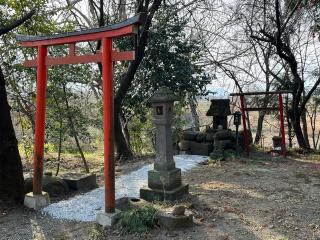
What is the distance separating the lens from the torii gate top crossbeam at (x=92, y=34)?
497cm

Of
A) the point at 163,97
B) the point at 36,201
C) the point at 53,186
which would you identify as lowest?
the point at 36,201

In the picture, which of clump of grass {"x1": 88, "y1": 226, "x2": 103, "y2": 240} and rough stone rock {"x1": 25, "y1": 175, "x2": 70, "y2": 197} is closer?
clump of grass {"x1": 88, "y1": 226, "x2": 103, "y2": 240}

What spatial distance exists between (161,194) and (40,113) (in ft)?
8.17

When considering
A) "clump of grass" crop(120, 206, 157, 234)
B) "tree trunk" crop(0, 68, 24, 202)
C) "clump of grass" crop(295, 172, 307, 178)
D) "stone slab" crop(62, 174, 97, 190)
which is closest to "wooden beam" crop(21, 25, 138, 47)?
"tree trunk" crop(0, 68, 24, 202)

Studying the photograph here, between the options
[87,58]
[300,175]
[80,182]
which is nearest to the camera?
[87,58]

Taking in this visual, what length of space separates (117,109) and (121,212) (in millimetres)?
5592

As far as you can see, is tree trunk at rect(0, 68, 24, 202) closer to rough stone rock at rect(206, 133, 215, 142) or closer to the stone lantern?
the stone lantern

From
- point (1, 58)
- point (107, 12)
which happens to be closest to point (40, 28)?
point (1, 58)

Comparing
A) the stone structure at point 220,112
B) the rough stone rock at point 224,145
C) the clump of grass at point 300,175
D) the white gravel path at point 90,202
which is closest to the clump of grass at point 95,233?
the white gravel path at point 90,202

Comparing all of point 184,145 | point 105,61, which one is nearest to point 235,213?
point 105,61

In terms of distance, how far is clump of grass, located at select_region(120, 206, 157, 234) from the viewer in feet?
16.8

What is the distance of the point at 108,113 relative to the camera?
5.36 m

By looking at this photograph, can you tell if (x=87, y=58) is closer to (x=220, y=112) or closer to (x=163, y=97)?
(x=163, y=97)

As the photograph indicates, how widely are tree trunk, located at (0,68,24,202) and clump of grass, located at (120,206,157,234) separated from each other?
88.1 inches
